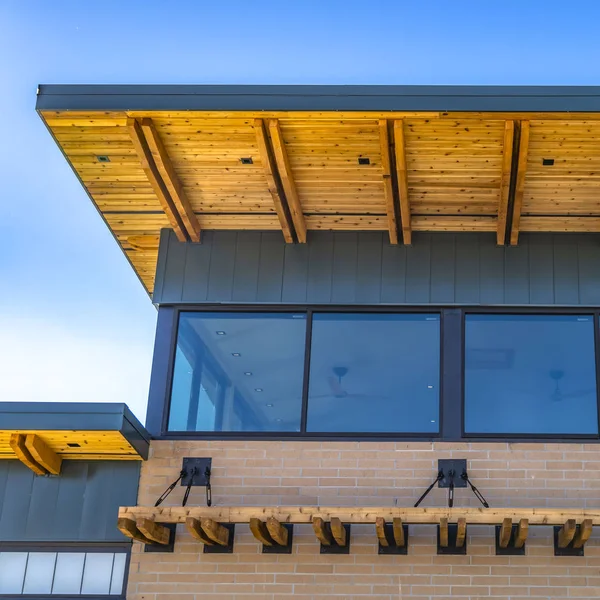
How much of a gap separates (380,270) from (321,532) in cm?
268

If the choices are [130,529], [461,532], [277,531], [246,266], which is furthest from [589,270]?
[130,529]

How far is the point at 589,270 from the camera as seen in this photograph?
929 cm

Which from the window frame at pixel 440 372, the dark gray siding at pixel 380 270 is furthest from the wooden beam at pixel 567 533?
the dark gray siding at pixel 380 270

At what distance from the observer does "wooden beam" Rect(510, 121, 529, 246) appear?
A: 8.18m

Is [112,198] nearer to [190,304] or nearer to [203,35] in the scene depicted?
[190,304]

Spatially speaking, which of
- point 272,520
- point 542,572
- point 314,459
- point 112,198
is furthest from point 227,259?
point 542,572

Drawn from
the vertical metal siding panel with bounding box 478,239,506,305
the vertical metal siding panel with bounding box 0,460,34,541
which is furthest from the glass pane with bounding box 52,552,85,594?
the vertical metal siding panel with bounding box 478,239,506,305

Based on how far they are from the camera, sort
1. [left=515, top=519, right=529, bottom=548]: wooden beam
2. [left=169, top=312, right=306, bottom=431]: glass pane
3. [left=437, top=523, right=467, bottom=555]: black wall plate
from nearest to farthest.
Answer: [left=515, top=519, right=529, bottom=548]: wooden beam → [left=437, top=523, right=467, bottom=555]: black wall plate → [left=169, top=312, right=306, bottom=431]: glass pane

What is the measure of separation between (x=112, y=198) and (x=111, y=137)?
102 centimetres

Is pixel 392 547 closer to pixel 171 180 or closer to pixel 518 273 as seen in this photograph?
pixel 518 273

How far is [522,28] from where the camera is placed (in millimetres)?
21172

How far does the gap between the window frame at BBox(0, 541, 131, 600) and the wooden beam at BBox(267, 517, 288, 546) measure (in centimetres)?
136

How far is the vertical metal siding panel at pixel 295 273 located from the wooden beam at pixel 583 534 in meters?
3.17

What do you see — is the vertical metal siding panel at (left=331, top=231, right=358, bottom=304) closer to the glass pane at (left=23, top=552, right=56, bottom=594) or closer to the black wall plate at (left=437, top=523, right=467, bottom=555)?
the black wall plate at (left=437, top=523, right=467, bottom=555)
